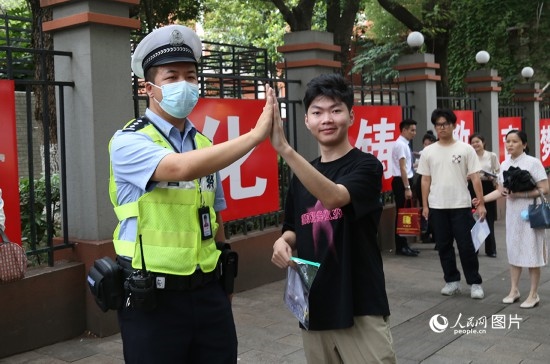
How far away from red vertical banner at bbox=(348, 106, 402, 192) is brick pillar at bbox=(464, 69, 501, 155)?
3.74m

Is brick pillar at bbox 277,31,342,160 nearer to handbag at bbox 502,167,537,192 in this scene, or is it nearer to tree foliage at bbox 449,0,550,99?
handbag at bbox 502,167,537,192

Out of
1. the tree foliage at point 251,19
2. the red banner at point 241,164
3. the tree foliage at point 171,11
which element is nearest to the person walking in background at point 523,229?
the red banner at point 241,164

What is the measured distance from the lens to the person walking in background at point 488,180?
835 centimetres

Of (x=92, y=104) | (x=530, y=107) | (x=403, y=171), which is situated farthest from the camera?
(x=530, y=107)

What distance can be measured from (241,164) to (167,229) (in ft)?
13.5

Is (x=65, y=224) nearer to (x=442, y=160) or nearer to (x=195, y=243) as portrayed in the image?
(x=195, y=243)

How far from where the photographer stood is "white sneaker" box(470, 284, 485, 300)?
20.1 feet

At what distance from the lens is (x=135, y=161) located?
2.31 m

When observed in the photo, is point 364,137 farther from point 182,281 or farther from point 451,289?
point 182,281

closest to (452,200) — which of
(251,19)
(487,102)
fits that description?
(487,102)

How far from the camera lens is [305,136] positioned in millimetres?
7609

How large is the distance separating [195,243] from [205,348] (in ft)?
1.38

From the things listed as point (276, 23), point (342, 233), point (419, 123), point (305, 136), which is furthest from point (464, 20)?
point (342, 233)
